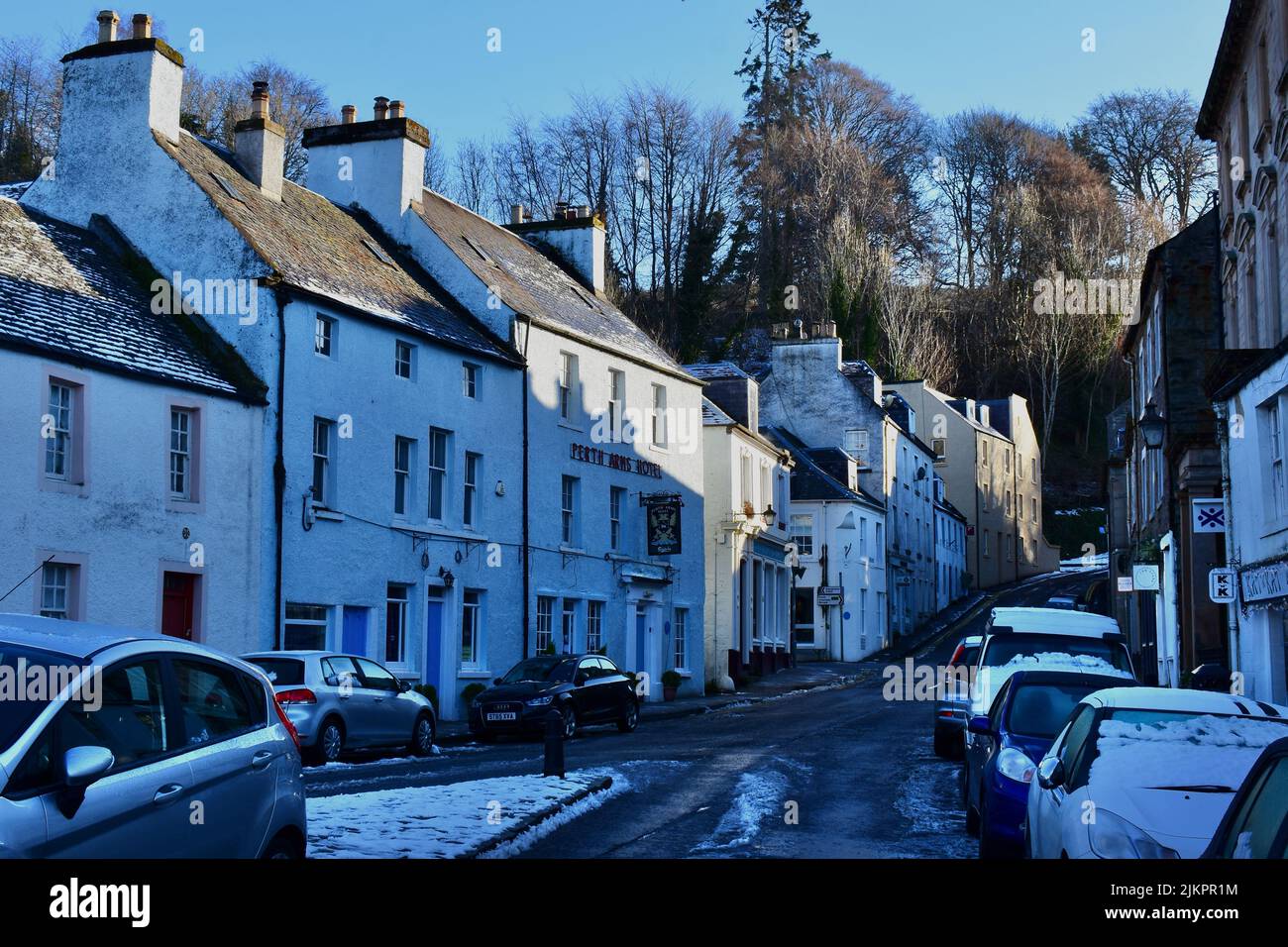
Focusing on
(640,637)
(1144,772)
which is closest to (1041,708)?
(1144,772)

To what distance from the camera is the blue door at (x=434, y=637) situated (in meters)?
29.5

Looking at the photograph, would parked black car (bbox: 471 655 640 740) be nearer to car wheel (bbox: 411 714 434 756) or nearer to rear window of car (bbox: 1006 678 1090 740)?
car wheel (bbox: 411 714 434 756)

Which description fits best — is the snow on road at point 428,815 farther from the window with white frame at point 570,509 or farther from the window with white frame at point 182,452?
the window with white frame at point 570,509

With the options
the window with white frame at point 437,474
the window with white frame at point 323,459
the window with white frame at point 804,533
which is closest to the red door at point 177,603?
the window with white frame at point 323,459

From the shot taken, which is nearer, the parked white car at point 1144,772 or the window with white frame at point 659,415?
the parked white car at point 1144,772

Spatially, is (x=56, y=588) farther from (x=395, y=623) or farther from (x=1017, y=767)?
(x=1017, y=767)

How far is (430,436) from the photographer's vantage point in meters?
30.5

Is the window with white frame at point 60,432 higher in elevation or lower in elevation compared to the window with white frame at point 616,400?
lower

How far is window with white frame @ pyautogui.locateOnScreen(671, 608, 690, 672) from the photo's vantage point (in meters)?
40.6

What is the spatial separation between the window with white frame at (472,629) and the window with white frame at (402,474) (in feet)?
8.68

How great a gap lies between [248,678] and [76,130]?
22644 millimetres

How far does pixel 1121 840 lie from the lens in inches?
281

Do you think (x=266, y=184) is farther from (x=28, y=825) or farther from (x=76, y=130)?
(x=28, y=825)

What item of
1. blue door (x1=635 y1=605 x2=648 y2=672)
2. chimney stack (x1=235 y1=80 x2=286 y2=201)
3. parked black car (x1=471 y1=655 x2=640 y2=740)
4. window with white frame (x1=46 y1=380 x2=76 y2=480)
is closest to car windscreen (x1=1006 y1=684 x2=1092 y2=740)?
parked black car (x1=471 y1=655 x2=640 y2=740)
